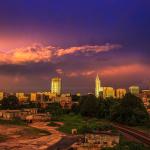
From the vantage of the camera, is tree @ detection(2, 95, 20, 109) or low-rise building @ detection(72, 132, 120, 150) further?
tree @ detection(2, 95, 20, 109)

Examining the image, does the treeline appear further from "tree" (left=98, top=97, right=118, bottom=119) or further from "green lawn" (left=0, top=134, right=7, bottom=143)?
"green lawn" (left=0, top=134, right=7, bottom=143)

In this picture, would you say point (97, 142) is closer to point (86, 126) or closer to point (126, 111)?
point (86, 126)

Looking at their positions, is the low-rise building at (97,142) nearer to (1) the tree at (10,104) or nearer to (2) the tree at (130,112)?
(2) the tree at (130,112)

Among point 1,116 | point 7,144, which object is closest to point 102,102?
point 1,116

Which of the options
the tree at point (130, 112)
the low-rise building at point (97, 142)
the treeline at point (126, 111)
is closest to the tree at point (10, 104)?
the treeline at point (126, 111)

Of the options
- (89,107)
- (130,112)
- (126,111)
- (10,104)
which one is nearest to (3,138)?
(130,112)

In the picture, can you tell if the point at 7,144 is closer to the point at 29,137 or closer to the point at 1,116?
the point at 29,137

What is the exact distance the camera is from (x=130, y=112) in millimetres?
85938

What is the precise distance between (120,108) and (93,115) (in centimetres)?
2336

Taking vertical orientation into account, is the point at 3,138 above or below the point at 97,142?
below

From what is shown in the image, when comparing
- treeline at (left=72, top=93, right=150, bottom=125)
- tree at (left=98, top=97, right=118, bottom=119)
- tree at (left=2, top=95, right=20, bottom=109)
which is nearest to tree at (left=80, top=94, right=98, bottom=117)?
treeline at (left=72, top=93, right=150, bottom=125)

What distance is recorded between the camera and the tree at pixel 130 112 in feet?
274

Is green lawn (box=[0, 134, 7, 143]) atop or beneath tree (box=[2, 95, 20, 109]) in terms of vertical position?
beneath

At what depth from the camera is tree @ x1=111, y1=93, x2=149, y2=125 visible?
83.5 meters
